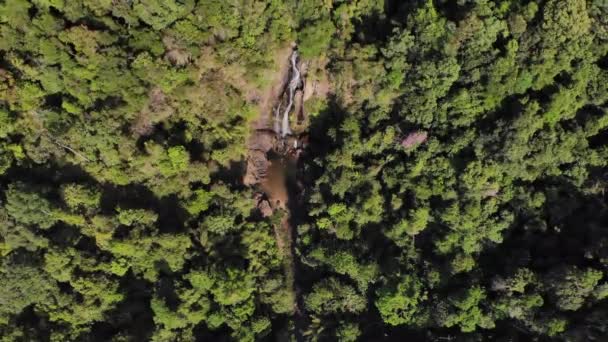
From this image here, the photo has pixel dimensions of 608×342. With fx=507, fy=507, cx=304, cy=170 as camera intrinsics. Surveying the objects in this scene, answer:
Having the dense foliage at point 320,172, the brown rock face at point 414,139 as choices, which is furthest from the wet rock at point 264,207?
the brown rock face at point 414,139

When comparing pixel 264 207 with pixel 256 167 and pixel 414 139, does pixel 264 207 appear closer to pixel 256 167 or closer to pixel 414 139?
pixel 256 167

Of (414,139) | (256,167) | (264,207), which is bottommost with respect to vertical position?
(414,139)

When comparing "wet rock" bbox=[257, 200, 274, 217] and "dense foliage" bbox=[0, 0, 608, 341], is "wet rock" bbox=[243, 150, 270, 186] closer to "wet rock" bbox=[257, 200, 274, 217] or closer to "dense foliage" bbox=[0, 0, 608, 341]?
"dense foliage" bbox=[0, 0, 608, 341]

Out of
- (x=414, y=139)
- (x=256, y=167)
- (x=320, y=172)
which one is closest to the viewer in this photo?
(x=414, y=139)

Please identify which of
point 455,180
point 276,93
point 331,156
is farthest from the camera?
point 276,93

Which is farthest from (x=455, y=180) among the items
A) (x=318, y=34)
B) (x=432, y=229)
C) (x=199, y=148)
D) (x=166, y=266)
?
(x=166, y=266)

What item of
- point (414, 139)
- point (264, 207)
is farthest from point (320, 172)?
point (414, 139)

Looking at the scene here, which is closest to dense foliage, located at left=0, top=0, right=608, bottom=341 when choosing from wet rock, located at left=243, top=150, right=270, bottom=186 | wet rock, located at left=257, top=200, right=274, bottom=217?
wet rock, located at left=243, top=150, right=270, bottom=186

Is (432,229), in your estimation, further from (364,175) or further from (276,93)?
(276,93)
